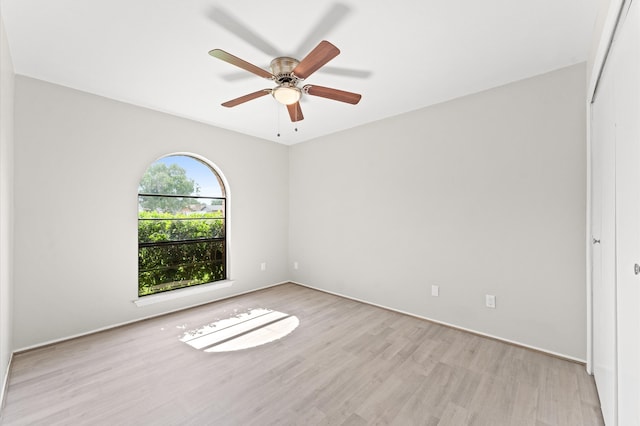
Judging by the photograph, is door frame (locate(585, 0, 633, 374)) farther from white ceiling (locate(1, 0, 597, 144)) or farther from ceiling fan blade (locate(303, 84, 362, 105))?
ceiling fan blade (locate(303, 84, 362, 105))

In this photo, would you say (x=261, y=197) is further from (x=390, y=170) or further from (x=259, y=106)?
(x=390, y=170)

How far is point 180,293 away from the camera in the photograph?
11.0 ft

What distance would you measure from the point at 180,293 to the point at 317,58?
3.14 metres

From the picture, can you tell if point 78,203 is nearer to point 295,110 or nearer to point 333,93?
point 295,110

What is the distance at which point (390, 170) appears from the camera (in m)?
3.35

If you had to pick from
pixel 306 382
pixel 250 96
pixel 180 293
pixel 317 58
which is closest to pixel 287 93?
pixel 250 96

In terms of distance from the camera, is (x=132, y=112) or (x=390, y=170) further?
(x=390, y=170)

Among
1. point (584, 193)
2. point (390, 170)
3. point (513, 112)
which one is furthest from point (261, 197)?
point (584, 193)

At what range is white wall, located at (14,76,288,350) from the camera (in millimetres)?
2383

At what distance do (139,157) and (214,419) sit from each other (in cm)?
276

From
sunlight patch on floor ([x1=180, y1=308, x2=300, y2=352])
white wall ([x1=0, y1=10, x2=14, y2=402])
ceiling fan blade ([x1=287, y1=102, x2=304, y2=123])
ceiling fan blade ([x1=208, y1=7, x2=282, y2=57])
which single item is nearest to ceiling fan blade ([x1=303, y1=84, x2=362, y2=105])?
ceiling fan blade ([x1=287, y1=102, x2=304, y2=123])

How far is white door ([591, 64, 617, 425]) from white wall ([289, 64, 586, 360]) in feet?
0.88

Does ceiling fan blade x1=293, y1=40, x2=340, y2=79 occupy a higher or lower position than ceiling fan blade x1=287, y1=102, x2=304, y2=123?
higher

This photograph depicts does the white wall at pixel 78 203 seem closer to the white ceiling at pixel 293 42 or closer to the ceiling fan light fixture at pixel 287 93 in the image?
the white ceiling at pixel 293 42
